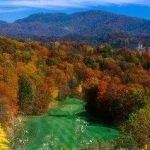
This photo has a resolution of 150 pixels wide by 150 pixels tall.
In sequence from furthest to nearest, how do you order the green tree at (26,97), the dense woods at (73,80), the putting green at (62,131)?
the green tree at (26,97) → the dense woods at (73,80) → the putting green at (62,131)

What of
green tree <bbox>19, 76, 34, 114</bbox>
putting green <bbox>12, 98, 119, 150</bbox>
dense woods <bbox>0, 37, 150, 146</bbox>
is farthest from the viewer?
green tree <bbox>19, 76, 34, 114</bbox>

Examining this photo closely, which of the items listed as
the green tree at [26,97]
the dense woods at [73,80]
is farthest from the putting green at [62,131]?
the green tree at [26,97]

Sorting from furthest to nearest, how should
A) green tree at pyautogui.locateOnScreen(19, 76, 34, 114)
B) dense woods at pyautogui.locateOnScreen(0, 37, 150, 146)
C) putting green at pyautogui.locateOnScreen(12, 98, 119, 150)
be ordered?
A: green tree at pyautogui.locateOnScreen(19, 76, 34, 114)
dense woods at pyautogui.locateOnScreen(0, 37, 150, 146)
putting green at pyautogui.locateOnScreen(12, 98, 119, 150)

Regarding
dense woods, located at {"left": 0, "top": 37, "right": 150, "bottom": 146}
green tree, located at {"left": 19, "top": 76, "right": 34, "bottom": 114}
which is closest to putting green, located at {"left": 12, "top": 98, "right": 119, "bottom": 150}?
dense woods, located at {"left": 0, "top": 37, "right": 150, "bottom": 146}

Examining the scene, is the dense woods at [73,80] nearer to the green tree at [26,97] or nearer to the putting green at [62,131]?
the green tree at [26,97]

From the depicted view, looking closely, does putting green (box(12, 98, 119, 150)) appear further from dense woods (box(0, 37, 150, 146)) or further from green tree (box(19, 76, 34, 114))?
green tree (box(19, 76, 34, 114))

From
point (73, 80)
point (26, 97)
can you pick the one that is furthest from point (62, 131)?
point (73, 80)
